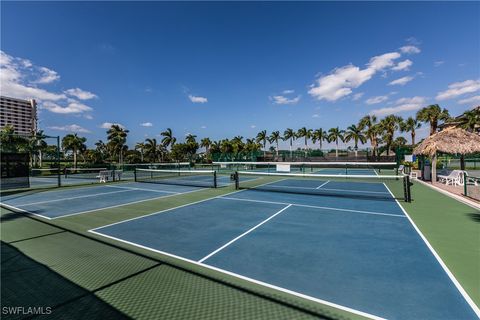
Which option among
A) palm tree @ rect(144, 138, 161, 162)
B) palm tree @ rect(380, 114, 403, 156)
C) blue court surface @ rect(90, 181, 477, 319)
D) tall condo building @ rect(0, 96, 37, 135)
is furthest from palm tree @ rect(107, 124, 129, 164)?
tall condo building @ rect(0, 96, 37, 135)

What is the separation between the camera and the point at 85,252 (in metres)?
5.76

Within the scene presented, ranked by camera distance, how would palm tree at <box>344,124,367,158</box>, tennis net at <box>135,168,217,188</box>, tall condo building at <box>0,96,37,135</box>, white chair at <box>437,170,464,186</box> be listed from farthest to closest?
tall condo building at <box>0,96,37,135</box>, palm tree at <box>344,124,367,158</box>, tennis net at <box>135,168,217,188</box>, white chair at <box>437,170,464,186</box>

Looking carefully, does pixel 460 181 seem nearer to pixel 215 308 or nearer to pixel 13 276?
pixel 215 308

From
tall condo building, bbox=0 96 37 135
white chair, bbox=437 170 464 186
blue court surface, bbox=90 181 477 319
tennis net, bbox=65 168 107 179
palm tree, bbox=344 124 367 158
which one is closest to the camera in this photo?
blue court surface, bbox=90 181 477 319

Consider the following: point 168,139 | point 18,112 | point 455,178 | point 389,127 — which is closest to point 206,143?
point 168,139

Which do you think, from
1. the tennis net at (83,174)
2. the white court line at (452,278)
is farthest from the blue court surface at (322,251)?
the tennis net at (83,174)

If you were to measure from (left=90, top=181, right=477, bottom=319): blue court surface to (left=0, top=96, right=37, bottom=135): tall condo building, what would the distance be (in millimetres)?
171534

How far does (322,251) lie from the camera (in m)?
5.73

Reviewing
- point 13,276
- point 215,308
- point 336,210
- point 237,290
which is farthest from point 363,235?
point 13,276

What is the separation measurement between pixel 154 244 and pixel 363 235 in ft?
18.8

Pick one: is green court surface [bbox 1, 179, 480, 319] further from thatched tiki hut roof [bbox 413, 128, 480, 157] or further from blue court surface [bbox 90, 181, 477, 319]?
thatched tiki hut roof [bbox 413, 128, 480, 157]

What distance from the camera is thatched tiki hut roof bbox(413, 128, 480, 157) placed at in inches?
642

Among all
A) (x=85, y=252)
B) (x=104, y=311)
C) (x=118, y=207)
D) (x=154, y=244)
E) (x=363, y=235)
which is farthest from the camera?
(x=118, y=207)
